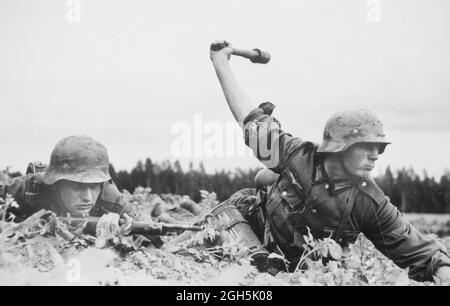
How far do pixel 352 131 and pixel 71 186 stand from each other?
2.69 meters

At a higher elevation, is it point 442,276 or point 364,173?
point 364,173

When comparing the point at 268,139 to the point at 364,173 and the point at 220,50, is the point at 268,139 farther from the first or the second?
the point at 220,50

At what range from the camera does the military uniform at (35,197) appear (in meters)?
6.91

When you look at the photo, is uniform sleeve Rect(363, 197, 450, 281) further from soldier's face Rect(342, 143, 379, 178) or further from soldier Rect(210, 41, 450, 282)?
soldier's face Rect(342, 143, 379, 178)

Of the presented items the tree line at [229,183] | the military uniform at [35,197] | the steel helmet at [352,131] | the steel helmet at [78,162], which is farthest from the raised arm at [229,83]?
the military uniform at [35,197]

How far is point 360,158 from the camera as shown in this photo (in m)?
6.33

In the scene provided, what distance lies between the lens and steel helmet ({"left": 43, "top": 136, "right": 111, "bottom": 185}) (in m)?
6.85

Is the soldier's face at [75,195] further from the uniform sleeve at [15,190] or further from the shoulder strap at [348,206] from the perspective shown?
the shoulder strap at [348,206]

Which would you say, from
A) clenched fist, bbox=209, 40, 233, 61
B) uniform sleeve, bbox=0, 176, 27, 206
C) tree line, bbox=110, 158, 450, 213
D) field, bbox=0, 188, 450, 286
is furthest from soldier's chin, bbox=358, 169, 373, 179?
uniform sleeve, bbox=0, 176, 27, 206

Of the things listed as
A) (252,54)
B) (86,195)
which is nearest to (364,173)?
(252,54)

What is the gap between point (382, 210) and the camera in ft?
21.1

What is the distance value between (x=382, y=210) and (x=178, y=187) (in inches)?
95.0

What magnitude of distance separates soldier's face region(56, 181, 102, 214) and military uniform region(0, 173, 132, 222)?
3.1 inches

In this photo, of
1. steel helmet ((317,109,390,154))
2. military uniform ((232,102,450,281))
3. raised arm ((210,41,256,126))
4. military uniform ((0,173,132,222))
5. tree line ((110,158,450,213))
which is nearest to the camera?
steel helmet ((317,109,390,154))
